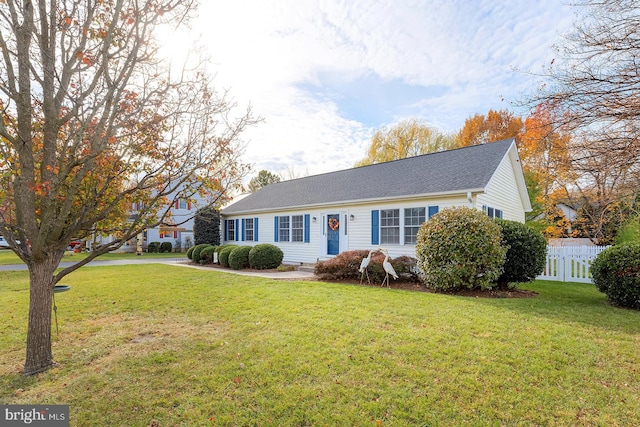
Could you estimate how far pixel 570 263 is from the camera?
1090cm

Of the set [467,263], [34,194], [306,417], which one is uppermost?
[34,194]

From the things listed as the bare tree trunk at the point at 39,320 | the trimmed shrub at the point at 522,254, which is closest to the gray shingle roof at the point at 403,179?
the trimmed shrub at the point at 522,254

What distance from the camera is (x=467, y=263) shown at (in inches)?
313

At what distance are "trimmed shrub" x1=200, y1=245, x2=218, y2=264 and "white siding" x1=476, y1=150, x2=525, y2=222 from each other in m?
12.1

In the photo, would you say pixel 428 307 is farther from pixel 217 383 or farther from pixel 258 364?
pixel 217 383

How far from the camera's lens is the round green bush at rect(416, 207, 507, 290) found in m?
7.98

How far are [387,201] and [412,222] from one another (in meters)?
1.19

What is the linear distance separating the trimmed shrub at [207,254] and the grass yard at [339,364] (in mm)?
9692

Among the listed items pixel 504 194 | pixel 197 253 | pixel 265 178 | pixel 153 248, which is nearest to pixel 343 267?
pixel 504 194

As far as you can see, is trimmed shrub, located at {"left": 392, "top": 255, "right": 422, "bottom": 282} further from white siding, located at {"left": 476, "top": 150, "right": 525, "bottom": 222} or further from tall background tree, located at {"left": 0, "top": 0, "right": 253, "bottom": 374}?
tall background tree, located at {"left": 0, "top": 0, "right": 253, "bottom": 374}

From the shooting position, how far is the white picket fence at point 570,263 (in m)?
10.7

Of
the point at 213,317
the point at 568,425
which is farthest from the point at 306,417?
the point at 213,317

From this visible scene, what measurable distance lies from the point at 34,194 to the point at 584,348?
23.2 feet

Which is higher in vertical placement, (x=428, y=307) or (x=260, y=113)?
(x=260, y=113)
